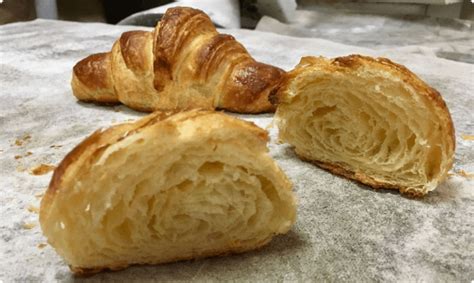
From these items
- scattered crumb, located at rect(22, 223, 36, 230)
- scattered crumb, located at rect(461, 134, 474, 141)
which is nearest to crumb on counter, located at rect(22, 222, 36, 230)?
scattered crumb, located at rect(22, 223, 36, 230)

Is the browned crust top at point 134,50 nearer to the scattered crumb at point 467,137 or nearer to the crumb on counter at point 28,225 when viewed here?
the crumb on counter at point 28,225

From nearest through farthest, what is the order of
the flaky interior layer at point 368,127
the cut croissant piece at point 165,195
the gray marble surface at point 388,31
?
the cut croissant piece at point 165,195
the flaky interior layer at point 368,127
the gray marble surface at point 388,31

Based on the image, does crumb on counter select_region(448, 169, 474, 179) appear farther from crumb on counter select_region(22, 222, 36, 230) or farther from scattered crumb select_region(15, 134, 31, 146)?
scattered crumb select_region(15, 134, 31, 146)

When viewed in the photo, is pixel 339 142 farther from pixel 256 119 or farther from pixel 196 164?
pixel 196 164

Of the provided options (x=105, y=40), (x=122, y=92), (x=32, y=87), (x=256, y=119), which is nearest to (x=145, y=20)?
(x=105, y=40)

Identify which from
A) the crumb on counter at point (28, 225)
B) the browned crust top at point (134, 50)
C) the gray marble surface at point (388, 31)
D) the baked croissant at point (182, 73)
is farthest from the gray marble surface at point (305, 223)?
→ the gray marble surface at point (388, 31)

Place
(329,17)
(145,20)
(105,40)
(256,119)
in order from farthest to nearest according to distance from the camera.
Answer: (329,17) < (145,20) < (105,40) < (256,119)

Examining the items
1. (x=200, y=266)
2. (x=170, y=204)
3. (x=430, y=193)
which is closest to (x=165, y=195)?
(x=170, y=204)
